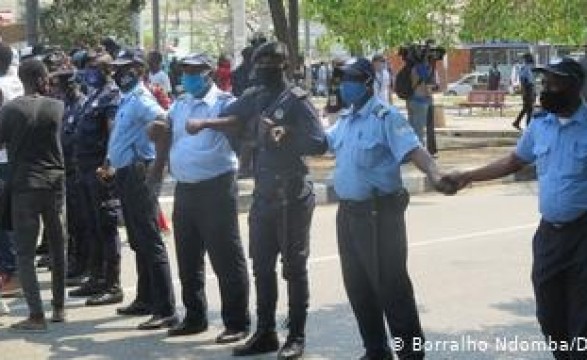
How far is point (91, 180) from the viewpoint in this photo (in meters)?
7.79

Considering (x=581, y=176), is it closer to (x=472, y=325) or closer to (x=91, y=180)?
(x=472, y=325)

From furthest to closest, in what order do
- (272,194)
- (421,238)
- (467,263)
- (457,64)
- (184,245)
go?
(457,64), (421,238), (467,263), (184,245), (272,194)

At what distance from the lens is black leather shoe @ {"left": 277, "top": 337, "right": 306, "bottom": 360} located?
617cm

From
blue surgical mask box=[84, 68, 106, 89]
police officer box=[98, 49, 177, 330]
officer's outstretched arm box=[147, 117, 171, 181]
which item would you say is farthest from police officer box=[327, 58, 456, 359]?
blue surgical mask box=[84, 68, 106, 89]

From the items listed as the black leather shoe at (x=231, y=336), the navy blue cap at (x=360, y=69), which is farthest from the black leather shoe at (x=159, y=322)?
the navy blue cap at (x=360, y=69)

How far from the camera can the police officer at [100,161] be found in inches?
304

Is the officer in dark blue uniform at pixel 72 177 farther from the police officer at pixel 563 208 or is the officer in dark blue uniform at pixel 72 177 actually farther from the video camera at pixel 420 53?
the video camera at pixel 420 53

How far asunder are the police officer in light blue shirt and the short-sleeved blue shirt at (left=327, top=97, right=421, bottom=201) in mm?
1249

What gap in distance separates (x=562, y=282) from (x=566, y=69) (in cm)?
94

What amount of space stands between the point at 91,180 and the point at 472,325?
9.40ft

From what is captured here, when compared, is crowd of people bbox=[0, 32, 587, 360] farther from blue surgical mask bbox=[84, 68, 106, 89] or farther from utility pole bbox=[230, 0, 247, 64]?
utility pole bbox=[230, 0, 247, 64]

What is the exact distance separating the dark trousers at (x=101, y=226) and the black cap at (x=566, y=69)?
149 inches

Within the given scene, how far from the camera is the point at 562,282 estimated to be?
4805mm

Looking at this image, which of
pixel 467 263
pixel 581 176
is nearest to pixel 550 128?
pixel 581 176
